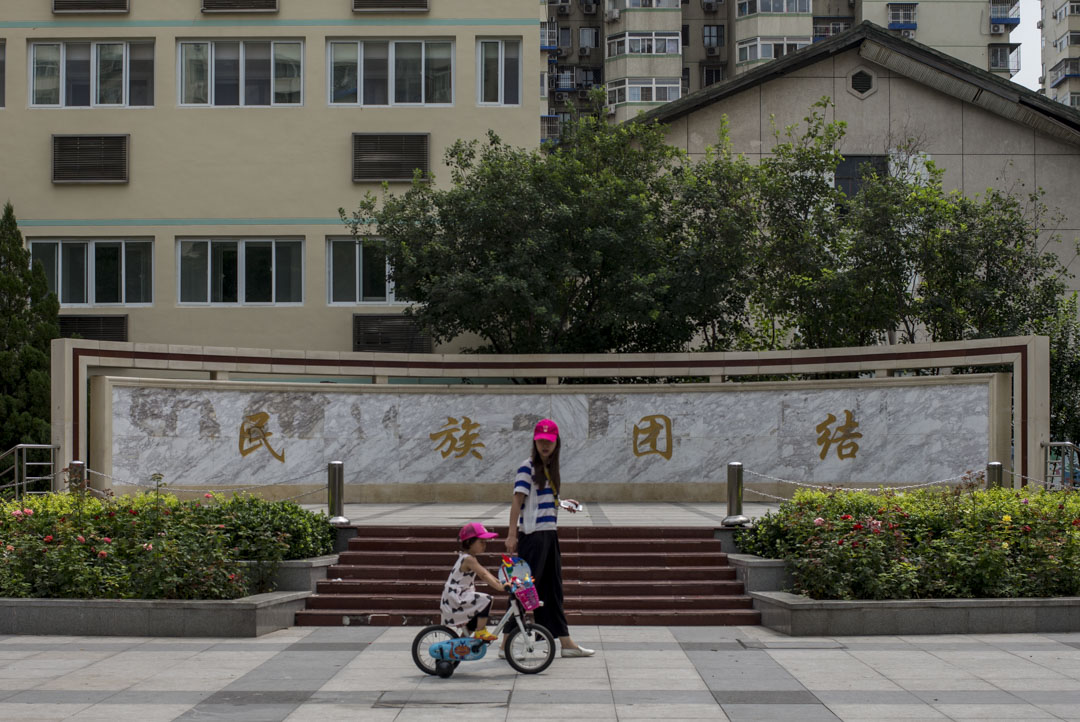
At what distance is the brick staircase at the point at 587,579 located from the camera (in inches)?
468

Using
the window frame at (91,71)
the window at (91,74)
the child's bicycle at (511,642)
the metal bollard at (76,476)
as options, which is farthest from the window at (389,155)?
the child's bicycle at (511,642)

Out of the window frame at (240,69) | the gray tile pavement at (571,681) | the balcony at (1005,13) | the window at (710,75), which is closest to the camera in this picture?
the gray tile pavement at (571,681)

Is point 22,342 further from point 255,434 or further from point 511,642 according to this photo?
point 511,642

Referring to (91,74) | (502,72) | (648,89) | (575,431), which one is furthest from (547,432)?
(648,89)

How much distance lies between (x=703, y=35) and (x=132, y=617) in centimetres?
4888

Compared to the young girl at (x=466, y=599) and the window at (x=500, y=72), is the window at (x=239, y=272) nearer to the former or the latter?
the window at (x=500, y=72)

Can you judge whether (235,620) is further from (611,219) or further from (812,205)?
(812,205)

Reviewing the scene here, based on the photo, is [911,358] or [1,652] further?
[911,358]

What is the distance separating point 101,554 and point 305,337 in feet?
44.0

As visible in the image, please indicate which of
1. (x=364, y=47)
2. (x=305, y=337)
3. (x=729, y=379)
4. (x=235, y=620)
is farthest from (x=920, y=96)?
(x=235, y=620)

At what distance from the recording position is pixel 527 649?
8.92 m

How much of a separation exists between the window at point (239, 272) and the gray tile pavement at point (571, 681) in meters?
14.3

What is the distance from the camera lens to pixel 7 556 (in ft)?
37.1

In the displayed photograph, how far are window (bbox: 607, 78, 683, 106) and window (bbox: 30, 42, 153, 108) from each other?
30688 millimetres
